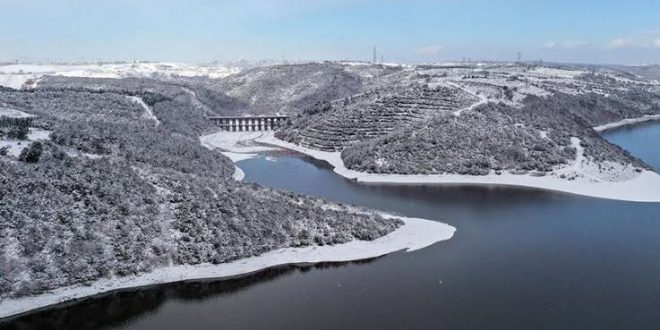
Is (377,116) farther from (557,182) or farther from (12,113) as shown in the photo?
(12,113)

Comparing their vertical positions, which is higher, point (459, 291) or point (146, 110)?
point (146, 110)

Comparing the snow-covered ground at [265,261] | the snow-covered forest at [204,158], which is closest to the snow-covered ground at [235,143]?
the snow-covered forest at [204,158]

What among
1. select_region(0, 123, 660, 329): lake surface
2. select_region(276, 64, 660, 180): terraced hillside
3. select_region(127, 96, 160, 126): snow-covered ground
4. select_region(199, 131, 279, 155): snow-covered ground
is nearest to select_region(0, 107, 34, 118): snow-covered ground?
select_region(127, 96, 160, 126): snow-covered ground

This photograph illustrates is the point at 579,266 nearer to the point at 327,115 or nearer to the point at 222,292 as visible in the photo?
the point at 222,292

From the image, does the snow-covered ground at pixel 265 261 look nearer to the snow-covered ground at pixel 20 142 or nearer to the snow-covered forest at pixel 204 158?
the snow-covered forest at pixel 204 158

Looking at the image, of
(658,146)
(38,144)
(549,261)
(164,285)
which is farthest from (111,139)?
(658,146)

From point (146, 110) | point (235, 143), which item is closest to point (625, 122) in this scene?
point (235, 143)
